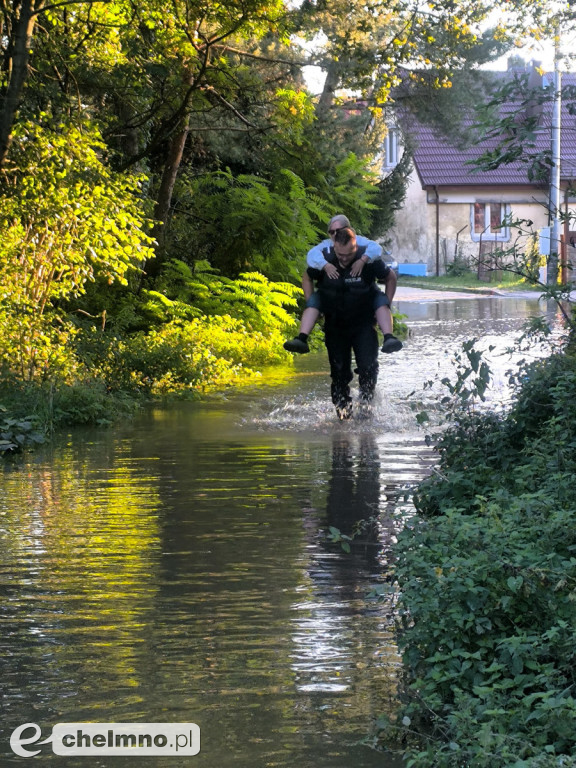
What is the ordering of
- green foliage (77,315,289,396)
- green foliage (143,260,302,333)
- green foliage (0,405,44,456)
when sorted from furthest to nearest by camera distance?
green foliage (143,260,302,333) → green foliage (77,315,289,396) → green foliage (0,405,44,456)

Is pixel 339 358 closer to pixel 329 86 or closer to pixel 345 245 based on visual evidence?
pixel 345 245

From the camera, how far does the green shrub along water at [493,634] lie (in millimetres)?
4383

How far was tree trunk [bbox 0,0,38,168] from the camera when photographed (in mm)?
14117

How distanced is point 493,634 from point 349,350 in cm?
850

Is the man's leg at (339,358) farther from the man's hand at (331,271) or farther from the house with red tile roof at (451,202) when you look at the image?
the house with red tile roof at (451,202)

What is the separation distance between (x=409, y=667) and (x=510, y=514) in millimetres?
1156

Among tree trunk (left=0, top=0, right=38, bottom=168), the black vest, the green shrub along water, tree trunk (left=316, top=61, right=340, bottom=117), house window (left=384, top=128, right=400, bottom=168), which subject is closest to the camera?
the green shrub along water

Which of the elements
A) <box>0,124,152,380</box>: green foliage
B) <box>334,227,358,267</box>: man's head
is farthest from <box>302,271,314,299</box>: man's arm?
<box>0,124,152,380</box>: green foliage

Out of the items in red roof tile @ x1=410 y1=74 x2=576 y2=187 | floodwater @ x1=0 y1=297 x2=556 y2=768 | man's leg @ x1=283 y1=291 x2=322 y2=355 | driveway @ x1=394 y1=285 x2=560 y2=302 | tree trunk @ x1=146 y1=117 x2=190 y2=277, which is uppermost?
red roof tile @ x1=410 y1=74 x2=576 y2=187

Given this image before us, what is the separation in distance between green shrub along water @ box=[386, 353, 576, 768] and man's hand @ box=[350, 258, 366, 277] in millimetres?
6327

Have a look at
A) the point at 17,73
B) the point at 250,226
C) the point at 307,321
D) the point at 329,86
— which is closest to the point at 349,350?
the point at 307,321

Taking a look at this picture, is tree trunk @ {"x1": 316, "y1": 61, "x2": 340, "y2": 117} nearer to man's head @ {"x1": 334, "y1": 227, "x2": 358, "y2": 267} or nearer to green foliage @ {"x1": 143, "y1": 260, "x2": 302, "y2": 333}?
green foliage @ {"x1": 143, "y1": 260, "x2": 302, "y2": 333}

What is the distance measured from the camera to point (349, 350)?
13516 mm

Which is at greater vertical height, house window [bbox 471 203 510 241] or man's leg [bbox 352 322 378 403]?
house window [bbox 471 203 510 241]
